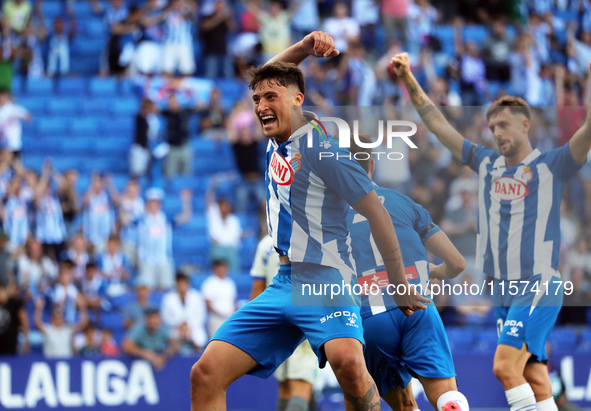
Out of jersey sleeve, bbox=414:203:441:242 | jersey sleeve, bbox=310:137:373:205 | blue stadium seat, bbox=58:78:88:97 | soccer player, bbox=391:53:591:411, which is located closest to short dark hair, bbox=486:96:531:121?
soccer player, bbox=391:53:591:411

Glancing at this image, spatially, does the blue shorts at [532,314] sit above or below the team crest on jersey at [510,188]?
below

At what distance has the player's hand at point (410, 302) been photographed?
17.5ft

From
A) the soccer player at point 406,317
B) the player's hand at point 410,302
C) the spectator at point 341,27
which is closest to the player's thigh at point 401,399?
the soccer player at point 406,317

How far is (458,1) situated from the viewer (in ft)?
63.4

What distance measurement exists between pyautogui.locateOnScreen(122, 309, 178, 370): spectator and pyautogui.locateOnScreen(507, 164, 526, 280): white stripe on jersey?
225 inches

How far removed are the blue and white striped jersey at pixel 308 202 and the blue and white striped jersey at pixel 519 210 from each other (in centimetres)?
170

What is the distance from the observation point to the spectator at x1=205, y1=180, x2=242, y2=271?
13594 millimetres

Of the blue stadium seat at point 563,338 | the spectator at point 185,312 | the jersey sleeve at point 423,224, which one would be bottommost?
the blue stadium seat at point 563,338

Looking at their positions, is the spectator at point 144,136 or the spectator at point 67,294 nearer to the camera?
the spectator at point 67,294

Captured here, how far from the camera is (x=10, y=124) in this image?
1484 centimetres

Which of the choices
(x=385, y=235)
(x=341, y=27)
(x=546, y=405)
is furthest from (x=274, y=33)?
(x=385, y=235)

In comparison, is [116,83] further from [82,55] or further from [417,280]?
[417,280]

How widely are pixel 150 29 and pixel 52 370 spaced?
7.62 m

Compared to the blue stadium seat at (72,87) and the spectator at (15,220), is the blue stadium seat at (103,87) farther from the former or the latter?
the spectator at (15,220)
